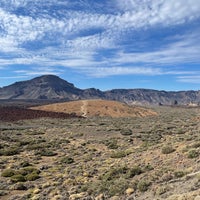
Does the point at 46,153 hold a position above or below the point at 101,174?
below

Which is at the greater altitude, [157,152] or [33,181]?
[157,152]

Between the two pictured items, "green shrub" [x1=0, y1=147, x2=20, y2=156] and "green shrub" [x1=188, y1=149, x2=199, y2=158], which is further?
"green shrub" [x1=0, y1=147, x2=20, y2=156]

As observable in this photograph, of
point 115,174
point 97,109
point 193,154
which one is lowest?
point 115,174

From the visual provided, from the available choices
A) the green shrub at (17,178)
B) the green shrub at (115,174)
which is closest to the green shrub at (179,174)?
the green shrub at (115,174)

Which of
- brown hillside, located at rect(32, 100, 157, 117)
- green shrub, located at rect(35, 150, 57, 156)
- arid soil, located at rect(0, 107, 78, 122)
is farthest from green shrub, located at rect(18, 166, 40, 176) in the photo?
brown hillside, located at rect(32, 100, 157, 117)

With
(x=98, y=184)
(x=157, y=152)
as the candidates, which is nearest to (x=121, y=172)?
(x=98, y=184)

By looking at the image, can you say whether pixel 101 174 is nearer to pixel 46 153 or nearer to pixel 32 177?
pixel 32 177

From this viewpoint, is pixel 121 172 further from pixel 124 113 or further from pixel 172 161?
pixel 124 113

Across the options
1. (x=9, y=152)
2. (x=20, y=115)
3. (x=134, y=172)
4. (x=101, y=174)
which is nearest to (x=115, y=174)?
(x=134, y=172)

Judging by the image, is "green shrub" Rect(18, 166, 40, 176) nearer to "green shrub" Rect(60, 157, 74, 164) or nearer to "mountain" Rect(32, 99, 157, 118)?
"green shrub" Rect(60, 157, 74, 164)

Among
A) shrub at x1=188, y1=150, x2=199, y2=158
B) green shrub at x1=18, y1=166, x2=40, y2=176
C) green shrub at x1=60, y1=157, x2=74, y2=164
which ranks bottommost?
green shrub at x1=18, y1=166, x2=40, y2=176

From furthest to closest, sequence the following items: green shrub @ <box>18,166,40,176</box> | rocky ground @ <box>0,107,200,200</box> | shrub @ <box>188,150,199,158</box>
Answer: green shrub @ <box>18,166,40,176</box>
shrub @ <box>188,150,199,158</box>
rocky ground @ <box>0,107,200,200</box>

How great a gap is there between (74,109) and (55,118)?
27367 millimetres

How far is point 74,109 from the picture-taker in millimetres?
101500
